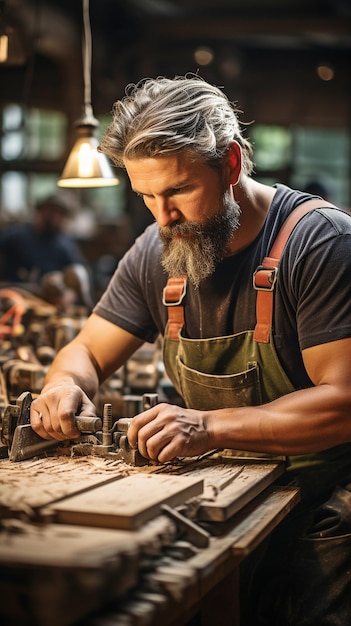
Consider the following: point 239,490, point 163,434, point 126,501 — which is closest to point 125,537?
point 126,501

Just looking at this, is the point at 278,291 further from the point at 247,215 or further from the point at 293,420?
the point at 293,420

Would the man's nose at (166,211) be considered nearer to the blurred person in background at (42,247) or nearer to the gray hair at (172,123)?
the gray hair at (172,123)

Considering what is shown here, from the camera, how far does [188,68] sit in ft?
41.6

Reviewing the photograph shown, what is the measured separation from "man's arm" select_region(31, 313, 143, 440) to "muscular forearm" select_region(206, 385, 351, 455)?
0.47 metres

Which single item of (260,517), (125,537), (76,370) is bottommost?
(260,517)

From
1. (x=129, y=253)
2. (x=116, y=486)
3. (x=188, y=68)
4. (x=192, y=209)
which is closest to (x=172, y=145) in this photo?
(x=192, y=209)

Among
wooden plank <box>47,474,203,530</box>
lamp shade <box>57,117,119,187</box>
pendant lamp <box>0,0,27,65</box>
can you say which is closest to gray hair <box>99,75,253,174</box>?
wooden plank <box>47,474,203,530</box>

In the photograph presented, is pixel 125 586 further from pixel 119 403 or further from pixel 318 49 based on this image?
pixel 318 49

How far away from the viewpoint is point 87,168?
179 inches

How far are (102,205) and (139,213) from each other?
97.7 inches

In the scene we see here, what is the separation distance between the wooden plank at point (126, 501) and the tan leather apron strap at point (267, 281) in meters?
0.78

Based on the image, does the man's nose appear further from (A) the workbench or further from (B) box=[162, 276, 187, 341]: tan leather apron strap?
(A) the workbench

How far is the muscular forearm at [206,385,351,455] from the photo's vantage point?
2.73 meters

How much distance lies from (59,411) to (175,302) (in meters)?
0.66
